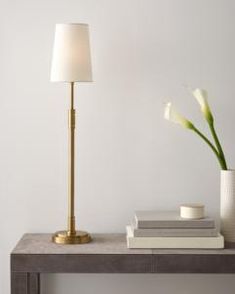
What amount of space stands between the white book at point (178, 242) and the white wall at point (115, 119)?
274mm

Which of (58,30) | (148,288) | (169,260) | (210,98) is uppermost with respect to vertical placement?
(58,30)

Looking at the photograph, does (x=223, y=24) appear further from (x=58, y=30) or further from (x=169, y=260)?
(x=169, y=260)

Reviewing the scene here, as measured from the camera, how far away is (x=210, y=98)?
2.44 meters

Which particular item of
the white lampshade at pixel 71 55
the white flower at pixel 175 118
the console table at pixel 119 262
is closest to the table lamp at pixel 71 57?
the white lampshade at pixel 71 55

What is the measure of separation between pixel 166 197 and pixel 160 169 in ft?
0.35

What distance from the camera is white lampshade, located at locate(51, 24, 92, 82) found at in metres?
2.23

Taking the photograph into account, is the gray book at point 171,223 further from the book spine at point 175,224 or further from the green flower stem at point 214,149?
the green flower stem at point 214,149

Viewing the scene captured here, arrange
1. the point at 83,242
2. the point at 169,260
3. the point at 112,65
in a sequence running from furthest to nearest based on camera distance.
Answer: the point at 112,65, the point at 83,242, the point at 169,260

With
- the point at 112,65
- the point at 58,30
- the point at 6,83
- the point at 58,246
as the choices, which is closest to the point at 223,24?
the point at 112,65

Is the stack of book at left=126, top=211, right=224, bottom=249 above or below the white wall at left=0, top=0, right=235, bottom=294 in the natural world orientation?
below

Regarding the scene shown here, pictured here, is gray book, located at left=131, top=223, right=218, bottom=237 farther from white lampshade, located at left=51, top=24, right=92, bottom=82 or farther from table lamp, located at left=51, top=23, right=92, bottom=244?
white lampshade, located at left=51, top=24, right=92, bottom=82

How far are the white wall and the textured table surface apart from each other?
16 cm

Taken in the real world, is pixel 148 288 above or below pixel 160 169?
below

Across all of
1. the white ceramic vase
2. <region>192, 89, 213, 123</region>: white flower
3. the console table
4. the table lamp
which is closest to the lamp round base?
the table lamp
